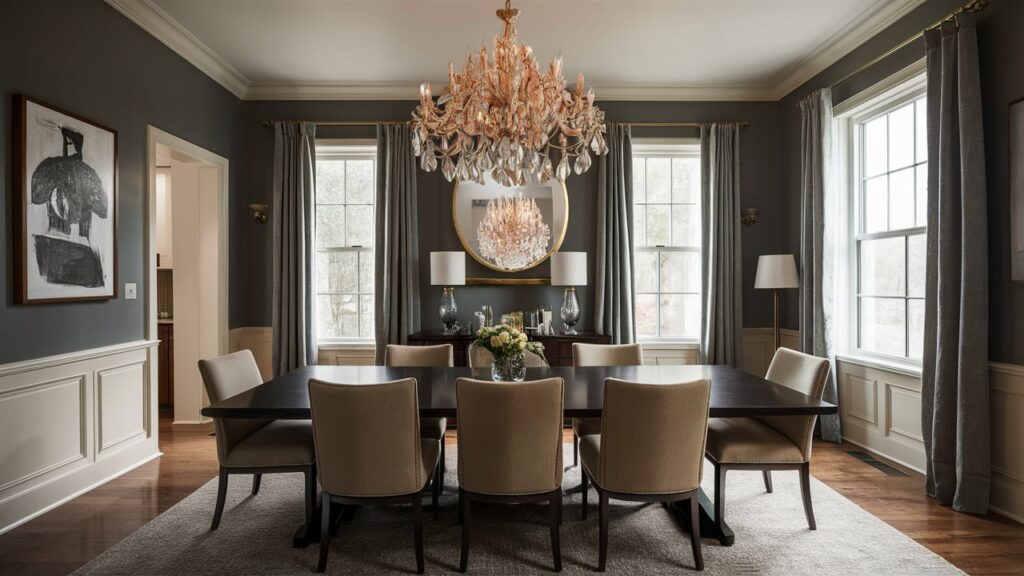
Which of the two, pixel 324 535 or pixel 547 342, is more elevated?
pixel 547 342

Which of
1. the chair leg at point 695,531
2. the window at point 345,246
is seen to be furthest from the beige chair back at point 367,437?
the window at point 345,246

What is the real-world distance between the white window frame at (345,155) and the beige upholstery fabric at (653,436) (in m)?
3.40

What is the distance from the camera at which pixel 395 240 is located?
4984 millimetres

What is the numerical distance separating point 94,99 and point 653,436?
3783 mm

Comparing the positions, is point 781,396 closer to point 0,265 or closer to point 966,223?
point 966,223

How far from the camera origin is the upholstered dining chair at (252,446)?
2639mm

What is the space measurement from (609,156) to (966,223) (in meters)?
2.75

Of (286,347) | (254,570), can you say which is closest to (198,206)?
(286,347)

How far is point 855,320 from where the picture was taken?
4.30 m

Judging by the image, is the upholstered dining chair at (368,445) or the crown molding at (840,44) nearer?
the upholstered dining chair at (368,445)

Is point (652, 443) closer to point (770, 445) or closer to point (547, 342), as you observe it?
point (770, 445)

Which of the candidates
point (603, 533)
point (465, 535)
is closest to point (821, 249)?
point (603, 533)

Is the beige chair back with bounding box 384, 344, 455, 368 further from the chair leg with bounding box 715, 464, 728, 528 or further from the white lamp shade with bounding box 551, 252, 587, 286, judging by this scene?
the chair leg with bounding box 715, 464, 728, 528

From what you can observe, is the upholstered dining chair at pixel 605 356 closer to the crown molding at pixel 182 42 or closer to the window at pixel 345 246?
the window at pixel 345 246
